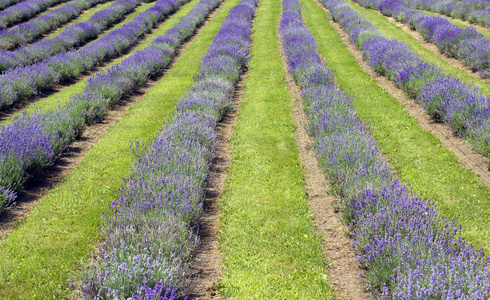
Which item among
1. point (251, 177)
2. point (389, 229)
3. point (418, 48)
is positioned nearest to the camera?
point (389, 229)

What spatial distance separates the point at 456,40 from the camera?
43.4ft

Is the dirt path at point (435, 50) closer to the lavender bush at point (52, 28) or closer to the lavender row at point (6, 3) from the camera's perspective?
the lavender bush at point (52, 28)

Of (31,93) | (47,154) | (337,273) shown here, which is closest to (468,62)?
(337,273)

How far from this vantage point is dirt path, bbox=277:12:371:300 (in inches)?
166

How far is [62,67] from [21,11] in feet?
40.5

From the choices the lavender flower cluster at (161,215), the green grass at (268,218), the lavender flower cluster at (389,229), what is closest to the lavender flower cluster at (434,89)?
the lavender flower cluster at (389,229)

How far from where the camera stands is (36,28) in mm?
19328

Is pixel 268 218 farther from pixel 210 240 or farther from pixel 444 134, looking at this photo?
pixel 444 134

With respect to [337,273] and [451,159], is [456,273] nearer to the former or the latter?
[337,273]

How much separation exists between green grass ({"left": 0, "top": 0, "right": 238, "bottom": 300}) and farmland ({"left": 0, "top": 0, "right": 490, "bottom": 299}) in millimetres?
27

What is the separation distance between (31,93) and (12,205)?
21.7 ft

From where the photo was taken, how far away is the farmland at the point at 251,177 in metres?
4.03

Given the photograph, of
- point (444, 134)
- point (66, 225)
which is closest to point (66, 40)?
point (66, 225)

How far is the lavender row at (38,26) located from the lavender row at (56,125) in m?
7.26
